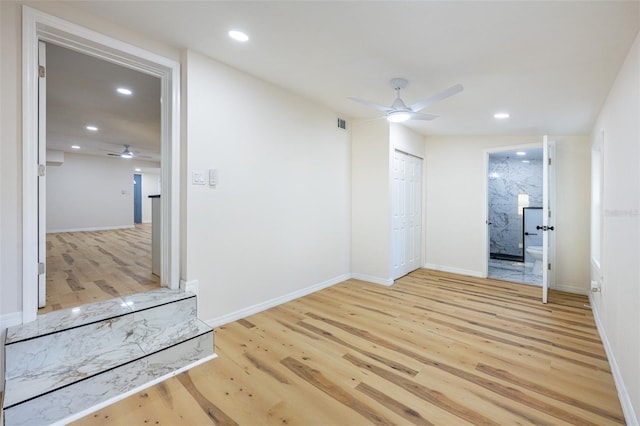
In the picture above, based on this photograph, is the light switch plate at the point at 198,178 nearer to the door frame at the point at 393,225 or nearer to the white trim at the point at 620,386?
the door frame at the point at 393,225

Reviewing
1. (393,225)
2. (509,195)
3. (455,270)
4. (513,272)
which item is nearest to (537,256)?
(513,272)

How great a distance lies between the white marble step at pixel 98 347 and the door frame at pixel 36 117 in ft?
0.83

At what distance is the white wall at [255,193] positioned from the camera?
→ 277cm

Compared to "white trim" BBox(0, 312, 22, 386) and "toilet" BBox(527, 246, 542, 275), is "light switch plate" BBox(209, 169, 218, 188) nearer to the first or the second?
"white trim" BBox(0, 312, 22, 386)

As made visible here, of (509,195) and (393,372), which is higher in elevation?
(509,195)

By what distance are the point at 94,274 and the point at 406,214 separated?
4527mm

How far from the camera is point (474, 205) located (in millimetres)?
5031

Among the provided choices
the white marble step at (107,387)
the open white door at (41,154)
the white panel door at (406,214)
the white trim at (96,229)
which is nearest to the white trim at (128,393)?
the white marble step at (107,387)

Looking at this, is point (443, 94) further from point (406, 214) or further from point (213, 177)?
point (406, 214)

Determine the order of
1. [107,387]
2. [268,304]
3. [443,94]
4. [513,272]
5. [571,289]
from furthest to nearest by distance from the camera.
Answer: [513,272]
[571,289]
[268,304]
[443,94]
[107,387]

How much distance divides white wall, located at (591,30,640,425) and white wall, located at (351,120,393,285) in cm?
237

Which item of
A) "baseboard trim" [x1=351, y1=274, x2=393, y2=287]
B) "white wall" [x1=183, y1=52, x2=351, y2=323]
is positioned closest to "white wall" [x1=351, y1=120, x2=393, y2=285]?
"baseboard trim" [x1=351, y1=274, x2=393, y2=287]

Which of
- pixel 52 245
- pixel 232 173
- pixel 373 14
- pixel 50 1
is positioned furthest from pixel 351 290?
pixel 52 245

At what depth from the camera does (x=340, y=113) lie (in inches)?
173
